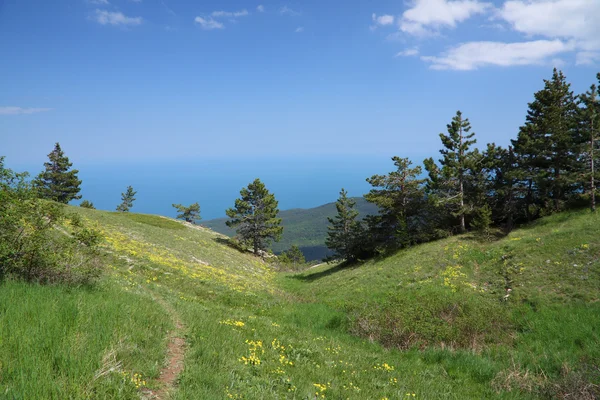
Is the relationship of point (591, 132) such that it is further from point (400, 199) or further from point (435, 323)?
point (435, 323)

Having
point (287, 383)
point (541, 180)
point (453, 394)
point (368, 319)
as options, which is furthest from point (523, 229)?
point (287, 383)

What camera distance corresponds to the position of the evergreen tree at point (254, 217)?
53.3 metres

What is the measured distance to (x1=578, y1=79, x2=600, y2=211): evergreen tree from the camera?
26203 millimetres

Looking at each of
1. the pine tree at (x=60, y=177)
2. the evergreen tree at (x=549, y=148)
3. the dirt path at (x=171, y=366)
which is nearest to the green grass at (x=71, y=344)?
the dirt path at (x=171, y=366)

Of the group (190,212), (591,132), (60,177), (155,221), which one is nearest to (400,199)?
(591,132)

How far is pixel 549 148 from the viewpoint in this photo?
30.5 m

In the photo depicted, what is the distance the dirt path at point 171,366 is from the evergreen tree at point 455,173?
32.2m

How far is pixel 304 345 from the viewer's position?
9.71m

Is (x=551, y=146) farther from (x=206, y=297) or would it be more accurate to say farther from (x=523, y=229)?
(x=206, y=297)

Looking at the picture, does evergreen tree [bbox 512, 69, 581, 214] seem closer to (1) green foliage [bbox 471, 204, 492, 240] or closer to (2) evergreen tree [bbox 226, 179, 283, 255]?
(1) green foliage [bbox 471, 204, 492, 240]

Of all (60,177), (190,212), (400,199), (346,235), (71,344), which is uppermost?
(60,177)

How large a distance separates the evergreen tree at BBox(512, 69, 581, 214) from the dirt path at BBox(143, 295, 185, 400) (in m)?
34.5

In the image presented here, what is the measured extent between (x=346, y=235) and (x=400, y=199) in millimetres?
9873

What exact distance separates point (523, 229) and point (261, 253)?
42.6 metres
